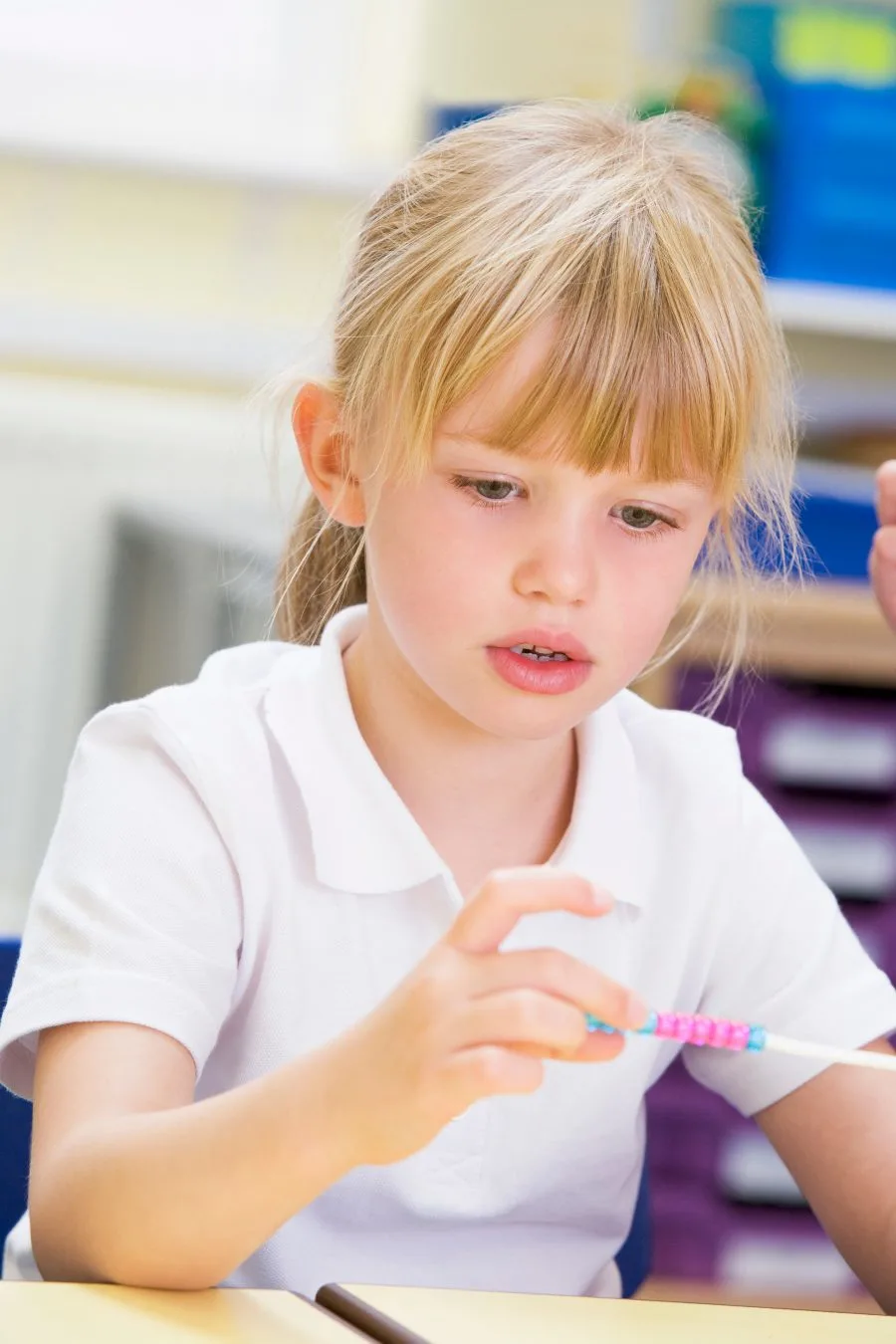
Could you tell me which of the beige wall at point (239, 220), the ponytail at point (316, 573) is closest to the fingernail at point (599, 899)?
the ponytail at point (316, 573)

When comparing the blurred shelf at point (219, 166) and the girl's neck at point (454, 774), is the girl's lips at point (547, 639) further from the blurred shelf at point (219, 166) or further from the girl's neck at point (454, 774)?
the blurred shelf at point (219, 166)

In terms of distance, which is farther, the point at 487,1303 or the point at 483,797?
the point at 483,797

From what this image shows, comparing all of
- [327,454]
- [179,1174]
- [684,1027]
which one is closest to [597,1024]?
[684,1027]

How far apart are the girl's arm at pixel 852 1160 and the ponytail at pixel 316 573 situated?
0.37 meters

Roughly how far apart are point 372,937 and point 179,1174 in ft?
0.75

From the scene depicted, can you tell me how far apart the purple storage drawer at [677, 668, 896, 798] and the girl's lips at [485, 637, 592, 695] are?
3.70 feet

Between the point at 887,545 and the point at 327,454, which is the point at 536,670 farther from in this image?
the point at 887,545

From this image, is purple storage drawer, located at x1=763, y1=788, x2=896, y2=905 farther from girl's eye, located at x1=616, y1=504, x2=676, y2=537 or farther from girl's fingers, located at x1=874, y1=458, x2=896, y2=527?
girl's eye, located at x1=616, y1=504, x2=676, y2=537

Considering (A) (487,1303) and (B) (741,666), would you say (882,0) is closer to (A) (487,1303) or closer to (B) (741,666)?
(B) (741,666)

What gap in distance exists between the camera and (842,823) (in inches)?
78.3

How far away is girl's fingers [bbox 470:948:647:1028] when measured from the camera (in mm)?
572

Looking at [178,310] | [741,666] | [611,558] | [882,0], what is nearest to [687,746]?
[611,558]

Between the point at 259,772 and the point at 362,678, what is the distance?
9 cm

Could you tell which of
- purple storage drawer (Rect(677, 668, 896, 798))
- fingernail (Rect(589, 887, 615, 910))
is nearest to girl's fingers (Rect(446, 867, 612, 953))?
fingernail (Rect(589, 887, 615, 910))
